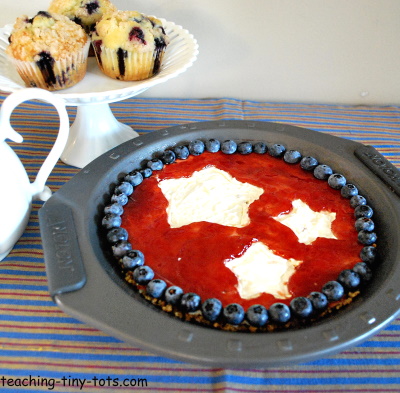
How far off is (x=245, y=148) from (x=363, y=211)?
294 mm

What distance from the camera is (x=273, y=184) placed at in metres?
0.87

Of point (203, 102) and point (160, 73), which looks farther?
point (203, 102)

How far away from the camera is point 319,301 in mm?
614

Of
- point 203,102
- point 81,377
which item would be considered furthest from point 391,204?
point 203,102

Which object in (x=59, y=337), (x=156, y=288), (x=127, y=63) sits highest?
(x=127, y=63)

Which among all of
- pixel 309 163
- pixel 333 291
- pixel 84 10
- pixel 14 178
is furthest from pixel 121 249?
pixel 84 10

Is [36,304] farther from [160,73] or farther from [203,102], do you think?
[203,102]

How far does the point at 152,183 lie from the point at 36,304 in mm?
317

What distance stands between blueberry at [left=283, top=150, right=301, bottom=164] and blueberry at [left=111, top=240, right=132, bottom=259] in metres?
0.41

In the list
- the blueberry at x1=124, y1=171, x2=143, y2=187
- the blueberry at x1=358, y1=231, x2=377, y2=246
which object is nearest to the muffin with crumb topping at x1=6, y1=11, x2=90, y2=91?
the blueberry at x1=124, y1=171, x2=143, y2=187

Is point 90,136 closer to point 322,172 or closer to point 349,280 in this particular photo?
point 322,172

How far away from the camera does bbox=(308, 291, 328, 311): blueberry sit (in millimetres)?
614

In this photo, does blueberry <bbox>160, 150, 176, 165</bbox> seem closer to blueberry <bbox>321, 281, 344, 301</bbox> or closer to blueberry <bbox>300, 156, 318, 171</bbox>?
blueberry <bbox>300, 156, 318, 171</bbox>

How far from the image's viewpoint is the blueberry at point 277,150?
3.06 ft
